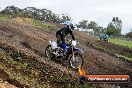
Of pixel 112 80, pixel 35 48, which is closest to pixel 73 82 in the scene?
pixel 112 80

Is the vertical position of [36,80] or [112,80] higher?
[112,80]

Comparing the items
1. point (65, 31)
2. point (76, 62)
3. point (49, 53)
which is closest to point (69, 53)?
point (76, 62)

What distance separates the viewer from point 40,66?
16.9m

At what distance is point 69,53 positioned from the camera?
1894 centimetres

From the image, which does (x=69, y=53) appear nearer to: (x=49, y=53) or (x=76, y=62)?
(x=76, y=62)

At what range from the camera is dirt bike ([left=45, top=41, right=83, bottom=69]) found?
61.0 ft

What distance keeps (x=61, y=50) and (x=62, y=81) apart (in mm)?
3772

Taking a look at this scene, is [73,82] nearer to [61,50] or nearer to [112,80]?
[61,50]

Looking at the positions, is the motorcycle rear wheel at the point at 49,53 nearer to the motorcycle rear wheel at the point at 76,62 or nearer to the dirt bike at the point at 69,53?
the dirt bike at the point at 69,53

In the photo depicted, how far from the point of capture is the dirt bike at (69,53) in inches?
732

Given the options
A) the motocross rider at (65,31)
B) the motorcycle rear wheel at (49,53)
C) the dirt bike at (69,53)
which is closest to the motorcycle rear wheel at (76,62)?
the dirt bike at (69,53)

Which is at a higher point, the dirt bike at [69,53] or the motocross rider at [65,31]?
the motocross rider at [65,31]

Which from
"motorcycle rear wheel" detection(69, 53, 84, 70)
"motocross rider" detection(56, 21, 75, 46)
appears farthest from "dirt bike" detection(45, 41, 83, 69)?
"motocross rider" detection(56, 21, 75, 46)

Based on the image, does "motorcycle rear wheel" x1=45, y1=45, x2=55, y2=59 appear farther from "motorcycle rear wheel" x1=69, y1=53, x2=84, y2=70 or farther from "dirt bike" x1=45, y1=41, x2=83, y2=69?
"motorcycle rear wheel" x1=69, y1=53, x2=84, y2=70
